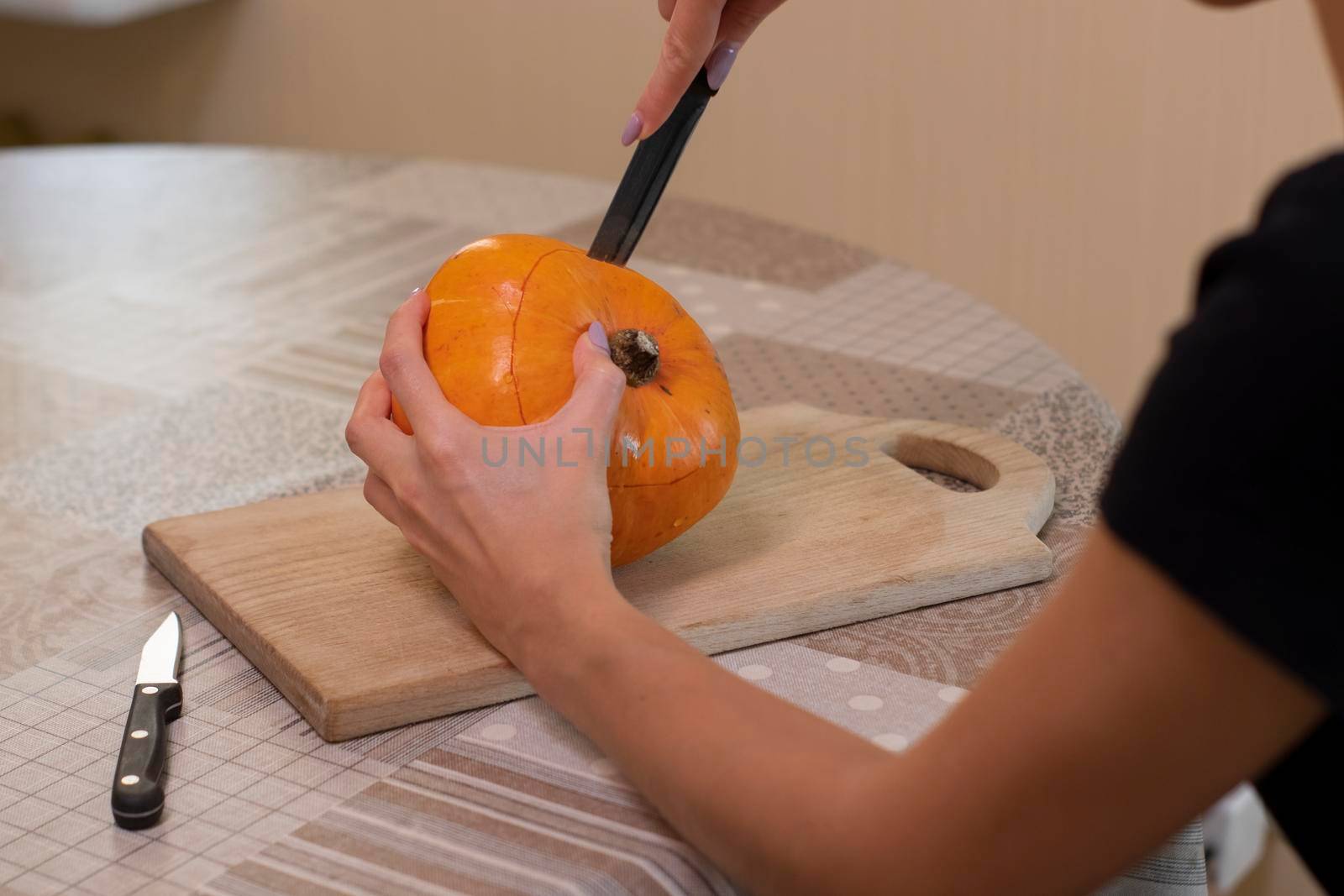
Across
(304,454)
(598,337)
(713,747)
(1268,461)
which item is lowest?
(304,454)

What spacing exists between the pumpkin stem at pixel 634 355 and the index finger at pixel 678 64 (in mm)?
230

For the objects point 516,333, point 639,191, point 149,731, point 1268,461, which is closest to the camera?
point 1268,461

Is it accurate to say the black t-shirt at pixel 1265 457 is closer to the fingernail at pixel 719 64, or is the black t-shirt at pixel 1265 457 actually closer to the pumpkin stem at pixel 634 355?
the pumpkin stem at pixel 634 355

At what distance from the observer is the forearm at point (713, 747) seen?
2.05ft

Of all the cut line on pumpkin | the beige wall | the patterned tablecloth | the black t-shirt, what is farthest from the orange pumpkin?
the beige wall

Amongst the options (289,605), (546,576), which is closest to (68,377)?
(289,605)

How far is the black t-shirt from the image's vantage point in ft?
1.59

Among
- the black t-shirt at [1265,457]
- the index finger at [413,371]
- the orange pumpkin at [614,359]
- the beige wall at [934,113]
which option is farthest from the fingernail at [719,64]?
the beige wall at [934,113]

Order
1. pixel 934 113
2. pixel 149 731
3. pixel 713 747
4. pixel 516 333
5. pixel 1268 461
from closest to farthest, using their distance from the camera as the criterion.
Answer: pixel 1268 461
pixel 713 747
pixel 149 731
pixel 516 333
pixel 934 113

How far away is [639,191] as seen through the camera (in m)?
1.03

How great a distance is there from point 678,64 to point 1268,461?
0.70 m

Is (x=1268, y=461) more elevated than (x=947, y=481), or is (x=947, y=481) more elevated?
(x=1268, y=461)

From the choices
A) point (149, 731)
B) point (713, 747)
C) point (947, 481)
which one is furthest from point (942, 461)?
point (149, 731)

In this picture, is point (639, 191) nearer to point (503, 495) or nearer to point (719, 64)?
point (719, 64)
